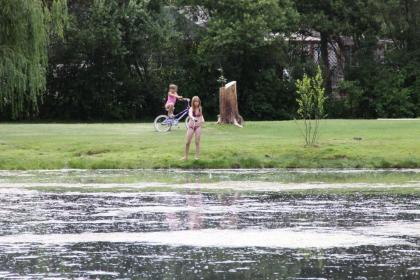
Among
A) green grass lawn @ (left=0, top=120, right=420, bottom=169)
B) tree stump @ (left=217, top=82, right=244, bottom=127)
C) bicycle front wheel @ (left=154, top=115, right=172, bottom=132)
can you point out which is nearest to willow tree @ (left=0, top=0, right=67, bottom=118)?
green grass lawn @ (left=0, top=120, right=420, bottom=169)

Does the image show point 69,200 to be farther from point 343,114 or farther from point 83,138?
point 343,114

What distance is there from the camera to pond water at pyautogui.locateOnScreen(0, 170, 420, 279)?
447 inches

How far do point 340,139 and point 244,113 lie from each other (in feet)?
102

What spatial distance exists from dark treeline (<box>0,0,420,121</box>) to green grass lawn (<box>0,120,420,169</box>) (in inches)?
935

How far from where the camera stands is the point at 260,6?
62.4 meters

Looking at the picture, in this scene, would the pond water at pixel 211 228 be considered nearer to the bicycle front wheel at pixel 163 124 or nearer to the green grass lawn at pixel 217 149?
the green grass lawn at pixel 217 149

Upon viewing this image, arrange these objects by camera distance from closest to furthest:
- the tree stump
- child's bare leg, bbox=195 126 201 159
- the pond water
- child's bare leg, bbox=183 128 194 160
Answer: the pond water
child's bare leg, bbox=183 128 194 160
child's bare leg, bbox=195 126 201 159
the tree stump

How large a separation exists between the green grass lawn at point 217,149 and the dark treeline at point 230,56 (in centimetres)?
2375

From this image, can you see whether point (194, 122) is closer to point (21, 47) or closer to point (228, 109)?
point (21, 47)

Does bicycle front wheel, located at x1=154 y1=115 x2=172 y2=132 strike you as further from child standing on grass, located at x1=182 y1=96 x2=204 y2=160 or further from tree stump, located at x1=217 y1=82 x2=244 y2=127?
child standing on grass, located at x1=182 y1=96 x2=204 y2=160

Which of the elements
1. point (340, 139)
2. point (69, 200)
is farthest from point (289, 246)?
point (340, 139)

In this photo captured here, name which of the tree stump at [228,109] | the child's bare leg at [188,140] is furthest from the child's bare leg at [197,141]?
the tree stump at [228,109]

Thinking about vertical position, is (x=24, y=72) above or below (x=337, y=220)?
above

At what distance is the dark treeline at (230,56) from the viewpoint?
61.7 meters
